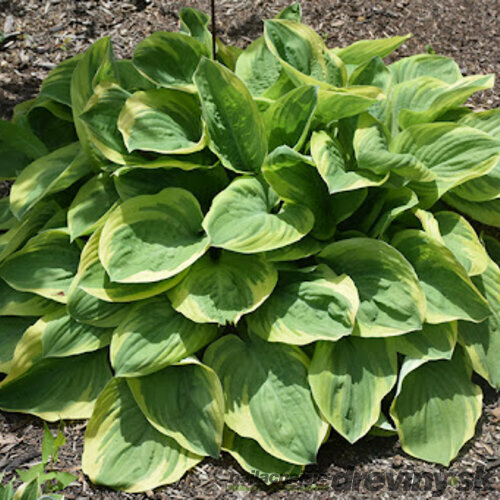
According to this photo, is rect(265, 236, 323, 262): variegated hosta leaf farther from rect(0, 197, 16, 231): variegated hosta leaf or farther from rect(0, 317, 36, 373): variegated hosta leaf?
rect(0, 197, 16, 231): variegated hosta leaf

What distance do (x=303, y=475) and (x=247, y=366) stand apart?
0.45 m

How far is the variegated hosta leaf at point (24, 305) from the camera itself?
2934 mm

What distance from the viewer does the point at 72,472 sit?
2580mm

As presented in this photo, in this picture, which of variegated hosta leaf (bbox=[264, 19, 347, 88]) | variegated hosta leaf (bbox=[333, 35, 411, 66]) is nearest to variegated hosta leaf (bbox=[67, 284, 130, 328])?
variegated hosta leaf (bbox=[264, 19, 347, 88])

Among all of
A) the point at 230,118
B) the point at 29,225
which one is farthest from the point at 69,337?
the point at 230,118

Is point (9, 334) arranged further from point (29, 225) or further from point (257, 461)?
point (257, 461)

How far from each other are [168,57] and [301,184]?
906mm

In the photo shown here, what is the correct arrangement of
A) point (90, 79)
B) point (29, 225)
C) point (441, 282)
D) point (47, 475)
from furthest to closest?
point (29, 225), point (90, 79), point (441, 282), point (47, 475)

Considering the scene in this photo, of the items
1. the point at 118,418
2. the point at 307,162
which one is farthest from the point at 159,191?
the point at 118,418

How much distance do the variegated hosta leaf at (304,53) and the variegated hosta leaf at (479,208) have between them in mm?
713

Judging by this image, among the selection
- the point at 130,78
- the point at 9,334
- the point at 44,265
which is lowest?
the point at 9,334

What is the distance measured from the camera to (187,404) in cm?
263

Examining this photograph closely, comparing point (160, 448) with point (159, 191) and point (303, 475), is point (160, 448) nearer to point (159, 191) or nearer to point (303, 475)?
point (303, 475)

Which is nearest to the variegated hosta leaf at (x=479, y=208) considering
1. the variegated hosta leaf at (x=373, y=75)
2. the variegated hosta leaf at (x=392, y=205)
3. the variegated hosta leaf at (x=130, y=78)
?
the variegated hosta leaf at (x=392, y=205)
